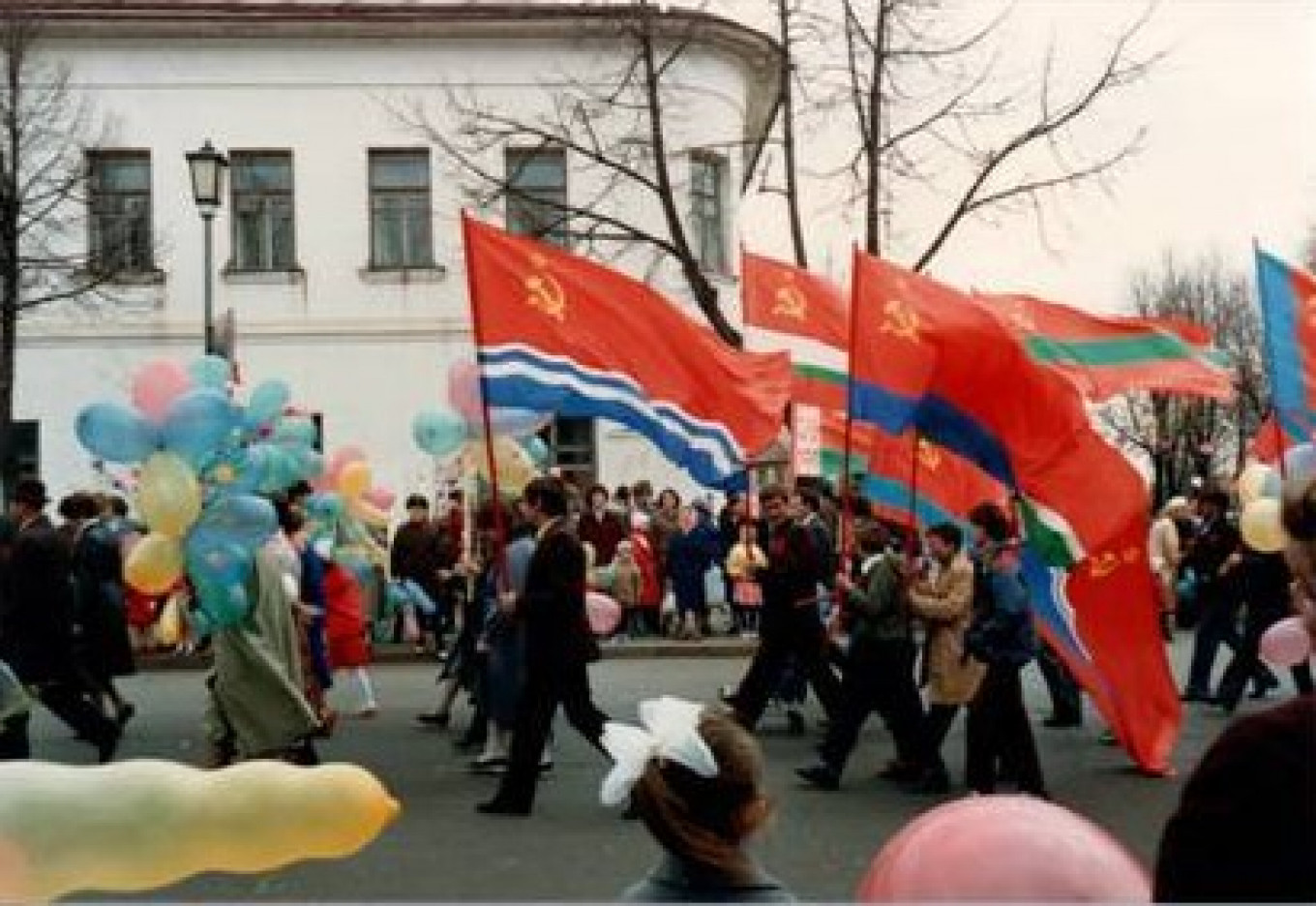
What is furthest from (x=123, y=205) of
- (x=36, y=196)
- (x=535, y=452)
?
(x=535, y=452)

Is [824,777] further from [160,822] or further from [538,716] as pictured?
[160,822]

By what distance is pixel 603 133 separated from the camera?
3144 cm

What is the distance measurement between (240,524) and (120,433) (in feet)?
2.98

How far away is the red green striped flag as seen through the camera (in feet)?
44.4

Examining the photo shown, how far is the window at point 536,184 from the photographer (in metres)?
30.7

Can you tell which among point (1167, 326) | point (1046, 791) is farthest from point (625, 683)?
point (1046, 791)

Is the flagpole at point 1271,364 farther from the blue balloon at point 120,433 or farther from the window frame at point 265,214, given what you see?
the window frame at point 265,214

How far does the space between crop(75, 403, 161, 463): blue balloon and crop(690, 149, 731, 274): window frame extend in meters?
21.8

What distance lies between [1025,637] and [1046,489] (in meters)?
0.86

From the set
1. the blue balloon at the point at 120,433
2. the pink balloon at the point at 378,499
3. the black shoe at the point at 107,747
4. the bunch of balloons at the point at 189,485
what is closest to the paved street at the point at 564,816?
the black shoe at the point at 107,747

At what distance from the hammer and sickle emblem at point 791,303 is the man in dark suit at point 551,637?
518 cm

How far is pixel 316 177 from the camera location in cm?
3094

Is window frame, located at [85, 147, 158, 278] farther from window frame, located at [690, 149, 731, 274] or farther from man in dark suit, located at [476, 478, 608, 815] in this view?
man in dark suit, located at [476, 478, 608, 815]

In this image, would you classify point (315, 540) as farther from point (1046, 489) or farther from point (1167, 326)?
point (1167, 326)
